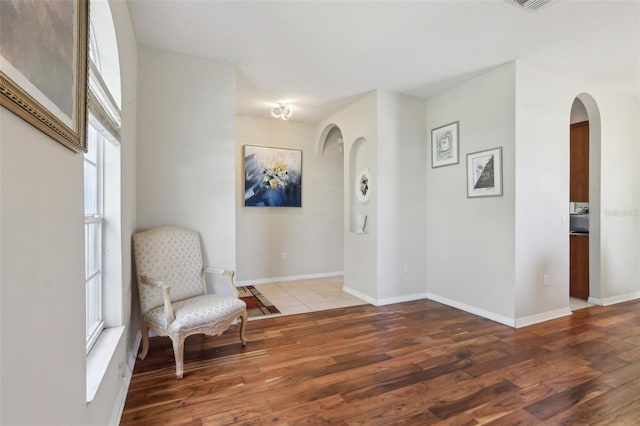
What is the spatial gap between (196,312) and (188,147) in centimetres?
160

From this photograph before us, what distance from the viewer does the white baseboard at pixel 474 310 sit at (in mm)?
3314

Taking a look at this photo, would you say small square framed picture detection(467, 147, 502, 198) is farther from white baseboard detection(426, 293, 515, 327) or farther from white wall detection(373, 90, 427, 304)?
white baseboard detection(426, 293, 515, 327)

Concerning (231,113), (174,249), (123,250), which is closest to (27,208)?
(123,250)

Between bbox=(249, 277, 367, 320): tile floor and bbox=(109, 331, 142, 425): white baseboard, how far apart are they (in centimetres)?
126

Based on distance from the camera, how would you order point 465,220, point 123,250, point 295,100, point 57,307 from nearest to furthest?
point 57,307 < point 123,250 < point 465,220 < point 295,100

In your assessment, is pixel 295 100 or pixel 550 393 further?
pixel 295 100

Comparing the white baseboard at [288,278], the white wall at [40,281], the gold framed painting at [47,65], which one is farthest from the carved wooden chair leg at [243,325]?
the white baseboard at [288,278]

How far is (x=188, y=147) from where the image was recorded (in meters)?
3.05

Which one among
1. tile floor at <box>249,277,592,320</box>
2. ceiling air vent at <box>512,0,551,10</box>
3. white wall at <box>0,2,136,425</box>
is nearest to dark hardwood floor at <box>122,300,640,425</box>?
tile floor at <box>249,277,592,320</box>

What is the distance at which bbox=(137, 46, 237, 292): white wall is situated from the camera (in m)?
2.90

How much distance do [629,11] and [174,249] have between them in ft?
13.5

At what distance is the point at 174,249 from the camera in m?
2.73

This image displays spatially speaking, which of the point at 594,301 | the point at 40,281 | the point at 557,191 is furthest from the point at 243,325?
the point at 594,301

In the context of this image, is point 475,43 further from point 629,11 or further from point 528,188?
point 528,188
